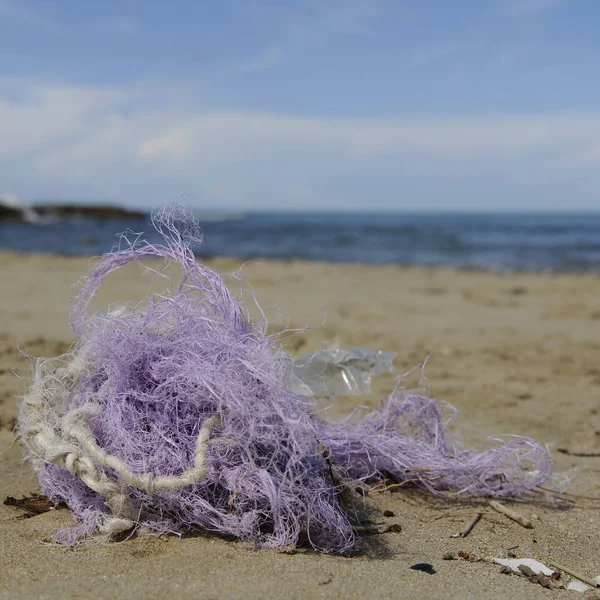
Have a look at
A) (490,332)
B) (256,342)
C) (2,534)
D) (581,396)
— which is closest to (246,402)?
(256,342)

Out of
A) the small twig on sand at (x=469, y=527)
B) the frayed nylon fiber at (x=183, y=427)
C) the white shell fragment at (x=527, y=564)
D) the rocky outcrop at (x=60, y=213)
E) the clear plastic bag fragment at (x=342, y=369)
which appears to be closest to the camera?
the frayed nylon fiber at (x=183, y=427)

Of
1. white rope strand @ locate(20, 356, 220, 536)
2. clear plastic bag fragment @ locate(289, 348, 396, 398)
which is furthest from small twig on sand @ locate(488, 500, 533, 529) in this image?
white rope strand @ locate(20, 356, 220, 536)

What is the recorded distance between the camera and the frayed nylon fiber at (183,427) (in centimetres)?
203

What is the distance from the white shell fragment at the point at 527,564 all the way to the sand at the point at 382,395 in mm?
51

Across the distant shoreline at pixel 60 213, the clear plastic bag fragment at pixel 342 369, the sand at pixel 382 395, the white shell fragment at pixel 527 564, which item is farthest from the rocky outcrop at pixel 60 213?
the white shell fragment at pixel 527 564

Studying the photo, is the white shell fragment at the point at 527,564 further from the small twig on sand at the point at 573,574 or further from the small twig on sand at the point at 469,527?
the small twig on sand at the point at 469,527

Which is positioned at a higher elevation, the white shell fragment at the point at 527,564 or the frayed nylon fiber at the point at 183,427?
the frayed nylon fiber at the point at 183,427

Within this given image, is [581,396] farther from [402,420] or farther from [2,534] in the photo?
[2,534]

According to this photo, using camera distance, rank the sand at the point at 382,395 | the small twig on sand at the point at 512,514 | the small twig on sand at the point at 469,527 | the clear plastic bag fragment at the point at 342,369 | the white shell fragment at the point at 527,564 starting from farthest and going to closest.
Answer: the clear plastic bag fragment at the point at 342,369 < the small twig on sand at the point at 512,514 < the small twig on sand at the point at 469,527 < the white shell fragment at the point at 527,564 < the sand at the point at 382,395

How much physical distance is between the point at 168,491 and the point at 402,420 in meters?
1.15

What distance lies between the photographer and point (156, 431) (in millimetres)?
2109

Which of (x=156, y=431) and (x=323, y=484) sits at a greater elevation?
(x=156, y=431)

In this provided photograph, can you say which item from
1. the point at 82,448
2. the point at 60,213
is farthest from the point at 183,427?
the point at 60,213

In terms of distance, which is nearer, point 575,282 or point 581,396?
point 581,396
